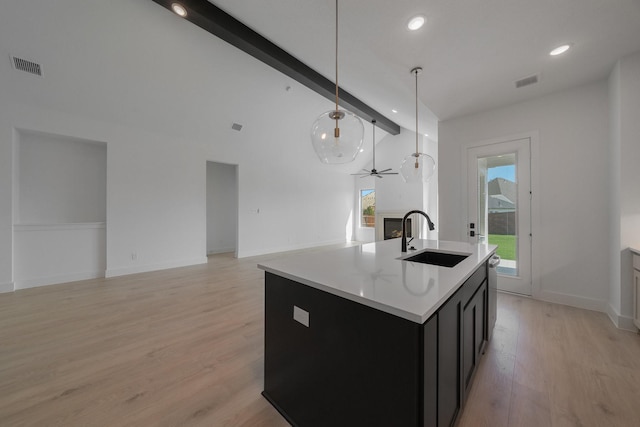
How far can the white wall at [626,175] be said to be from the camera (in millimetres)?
2369

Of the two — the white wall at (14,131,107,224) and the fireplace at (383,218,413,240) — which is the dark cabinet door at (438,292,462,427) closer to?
the white wall at (14,131,107,224)

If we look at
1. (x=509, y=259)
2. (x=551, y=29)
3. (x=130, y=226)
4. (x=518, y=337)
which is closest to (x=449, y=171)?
(x=509, y=259)

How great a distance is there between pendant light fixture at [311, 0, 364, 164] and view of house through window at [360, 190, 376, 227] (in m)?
7.72

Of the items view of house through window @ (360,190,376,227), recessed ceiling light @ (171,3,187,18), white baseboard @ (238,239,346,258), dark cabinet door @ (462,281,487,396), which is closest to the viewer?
dark cabinet door @ (462,281,487,396)

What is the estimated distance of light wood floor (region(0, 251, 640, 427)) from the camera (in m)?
1.43

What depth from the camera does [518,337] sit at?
230cm

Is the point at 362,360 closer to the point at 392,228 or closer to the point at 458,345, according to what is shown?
the point at 458,345

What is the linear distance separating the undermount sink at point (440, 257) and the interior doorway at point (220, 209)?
221 inches

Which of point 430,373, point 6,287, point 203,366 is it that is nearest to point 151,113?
point 6,287

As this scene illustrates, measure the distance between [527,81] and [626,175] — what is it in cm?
139

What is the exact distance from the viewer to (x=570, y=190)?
9.88 ft

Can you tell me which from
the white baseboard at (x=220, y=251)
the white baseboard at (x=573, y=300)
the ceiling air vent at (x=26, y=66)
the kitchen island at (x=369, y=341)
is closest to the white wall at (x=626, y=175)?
the white baseboard at (x=573, y=300)

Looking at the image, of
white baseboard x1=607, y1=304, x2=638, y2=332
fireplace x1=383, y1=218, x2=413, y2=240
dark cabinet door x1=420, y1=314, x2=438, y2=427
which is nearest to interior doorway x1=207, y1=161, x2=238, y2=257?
fireplace x1=383, y1=218, x2=413, y2=240

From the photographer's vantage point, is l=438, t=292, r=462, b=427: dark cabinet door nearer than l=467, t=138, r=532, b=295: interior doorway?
Yes
